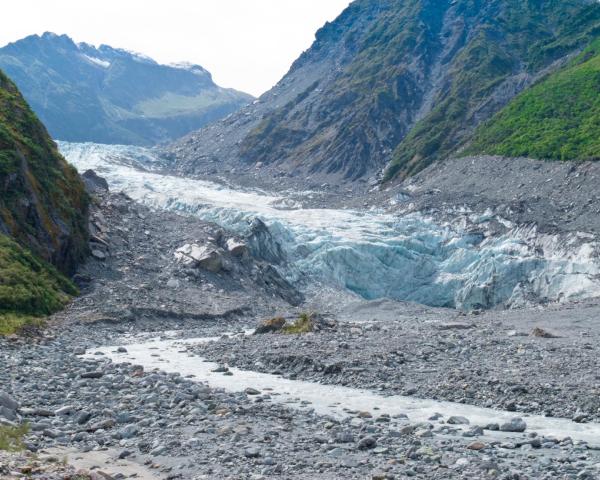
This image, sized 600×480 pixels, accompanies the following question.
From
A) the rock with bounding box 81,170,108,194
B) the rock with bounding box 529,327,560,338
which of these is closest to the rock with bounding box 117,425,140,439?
the rock with bounding box 529,327,560,338

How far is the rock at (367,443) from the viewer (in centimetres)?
1216

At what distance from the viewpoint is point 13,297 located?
98.2ft

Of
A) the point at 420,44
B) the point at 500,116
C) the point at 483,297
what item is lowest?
the point at 483,297

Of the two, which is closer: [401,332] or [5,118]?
[401,332]

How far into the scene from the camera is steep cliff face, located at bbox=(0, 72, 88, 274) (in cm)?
3638

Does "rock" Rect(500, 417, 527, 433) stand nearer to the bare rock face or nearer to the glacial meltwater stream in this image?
the glacial meltwater stream

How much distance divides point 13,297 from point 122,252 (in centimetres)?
1354

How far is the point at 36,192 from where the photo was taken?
38.2 meters

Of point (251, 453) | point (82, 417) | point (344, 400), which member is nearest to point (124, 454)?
point (251, 453)

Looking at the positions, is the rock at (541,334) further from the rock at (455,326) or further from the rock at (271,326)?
the rock at (271,326)

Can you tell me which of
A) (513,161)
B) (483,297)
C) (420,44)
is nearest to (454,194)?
(513,161)

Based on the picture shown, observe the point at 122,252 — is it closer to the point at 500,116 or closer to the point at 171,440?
the point at 171,440

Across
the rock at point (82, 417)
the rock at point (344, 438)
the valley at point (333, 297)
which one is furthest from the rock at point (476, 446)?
the rock at point (82, 417)

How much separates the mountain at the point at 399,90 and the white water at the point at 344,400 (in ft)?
227
